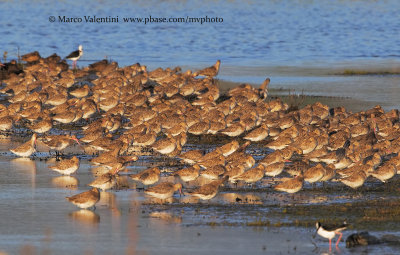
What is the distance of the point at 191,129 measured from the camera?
88.6 ft

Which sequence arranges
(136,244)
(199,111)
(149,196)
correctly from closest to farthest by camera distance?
1. (136,244)
2. (149,196)
3. (199,111)

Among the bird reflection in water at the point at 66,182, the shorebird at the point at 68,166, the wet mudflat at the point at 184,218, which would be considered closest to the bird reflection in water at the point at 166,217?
the wet mudflat at the point at 184,218

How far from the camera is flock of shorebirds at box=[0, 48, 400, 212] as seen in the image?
20.8 m

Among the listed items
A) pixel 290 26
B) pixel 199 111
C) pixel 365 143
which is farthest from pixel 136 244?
pixel 290 26

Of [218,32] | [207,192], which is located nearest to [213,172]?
[207,192]

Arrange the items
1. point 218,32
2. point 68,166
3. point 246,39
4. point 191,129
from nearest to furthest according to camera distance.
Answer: point 68,166 → point 191,129 → point 246,39 → point 218,32

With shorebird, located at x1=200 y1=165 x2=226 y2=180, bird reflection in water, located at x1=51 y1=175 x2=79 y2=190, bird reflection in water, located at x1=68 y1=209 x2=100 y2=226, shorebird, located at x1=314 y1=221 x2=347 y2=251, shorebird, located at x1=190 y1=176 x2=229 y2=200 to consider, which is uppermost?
shorebird, located at x1=314 y1=221 x2=347 y2=251

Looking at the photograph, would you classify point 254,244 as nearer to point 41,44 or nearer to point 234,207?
point 234,207

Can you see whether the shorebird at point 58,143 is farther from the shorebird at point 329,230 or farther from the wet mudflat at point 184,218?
the shorebird at point 329,230

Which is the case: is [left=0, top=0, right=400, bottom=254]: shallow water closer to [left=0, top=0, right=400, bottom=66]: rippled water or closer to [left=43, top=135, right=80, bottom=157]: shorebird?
[left=0, top=0, right=400, bottom=66]: rippled water

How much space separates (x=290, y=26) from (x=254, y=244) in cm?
5654

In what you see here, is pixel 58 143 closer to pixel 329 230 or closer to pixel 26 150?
pixel 26 150

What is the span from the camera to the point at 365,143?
24641 mm

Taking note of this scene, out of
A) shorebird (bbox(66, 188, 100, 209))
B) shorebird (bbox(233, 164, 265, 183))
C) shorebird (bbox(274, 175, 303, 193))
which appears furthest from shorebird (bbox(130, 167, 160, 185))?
shorebird (bbox(274, 175, 303, 193))
